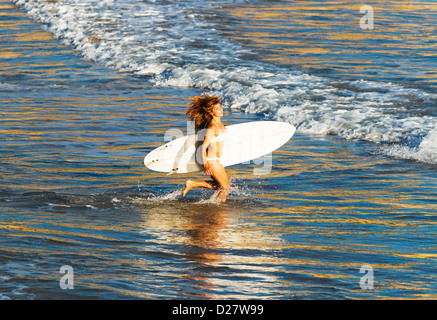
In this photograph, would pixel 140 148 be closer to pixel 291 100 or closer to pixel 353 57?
pixel 291 100

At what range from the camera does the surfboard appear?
28.2 ft

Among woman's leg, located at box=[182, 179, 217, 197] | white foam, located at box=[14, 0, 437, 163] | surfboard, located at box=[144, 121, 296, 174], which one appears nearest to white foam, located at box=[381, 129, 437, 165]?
white foam, located at box=[14, 0, 437, 163]

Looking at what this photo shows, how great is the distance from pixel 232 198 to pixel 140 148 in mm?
2404

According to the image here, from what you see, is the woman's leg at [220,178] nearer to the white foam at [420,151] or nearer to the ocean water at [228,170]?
the ocean water at [228,170]

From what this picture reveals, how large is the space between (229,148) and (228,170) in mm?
520

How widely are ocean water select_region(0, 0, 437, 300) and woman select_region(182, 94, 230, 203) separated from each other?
0.73 ft

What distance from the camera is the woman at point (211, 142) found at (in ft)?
26.8

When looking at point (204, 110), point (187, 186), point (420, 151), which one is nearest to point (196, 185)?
point (187, 186)

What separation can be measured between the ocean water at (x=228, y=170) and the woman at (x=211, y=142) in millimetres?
222

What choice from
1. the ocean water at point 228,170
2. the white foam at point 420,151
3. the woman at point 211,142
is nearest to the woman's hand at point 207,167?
the woman at point 211,142

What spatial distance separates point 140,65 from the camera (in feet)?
55.8

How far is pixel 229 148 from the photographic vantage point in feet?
29.7

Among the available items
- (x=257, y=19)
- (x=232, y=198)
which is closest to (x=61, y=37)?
(x=257, y=19)

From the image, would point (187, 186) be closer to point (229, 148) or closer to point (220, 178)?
point (220, 178)
